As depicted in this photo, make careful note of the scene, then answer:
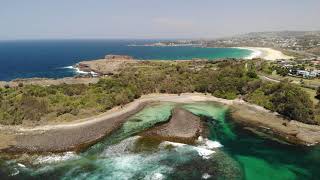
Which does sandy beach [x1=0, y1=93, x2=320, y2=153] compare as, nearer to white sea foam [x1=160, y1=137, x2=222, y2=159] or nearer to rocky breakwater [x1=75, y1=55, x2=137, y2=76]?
white sea foam [x1=160, y1=137, x2=222, y2=159]

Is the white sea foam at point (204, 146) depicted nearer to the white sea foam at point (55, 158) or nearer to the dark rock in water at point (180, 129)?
the dark rock in water at point (180, 129)

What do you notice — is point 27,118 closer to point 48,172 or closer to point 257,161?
point 48,172

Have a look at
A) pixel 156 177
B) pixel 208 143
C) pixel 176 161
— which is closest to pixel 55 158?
pixel 156 177

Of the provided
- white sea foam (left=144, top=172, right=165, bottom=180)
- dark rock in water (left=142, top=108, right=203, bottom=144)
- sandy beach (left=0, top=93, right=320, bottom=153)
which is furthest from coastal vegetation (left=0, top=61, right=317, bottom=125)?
white sea foam (left=144, top=172, right=165, bottom=180)

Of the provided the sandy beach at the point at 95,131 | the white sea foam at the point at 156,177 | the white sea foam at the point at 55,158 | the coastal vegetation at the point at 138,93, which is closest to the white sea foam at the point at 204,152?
the white sea foam at the point at 156,177

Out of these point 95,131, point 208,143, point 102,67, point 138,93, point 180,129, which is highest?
point 102,67

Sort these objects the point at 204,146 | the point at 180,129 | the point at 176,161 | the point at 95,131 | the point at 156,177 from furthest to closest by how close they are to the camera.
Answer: the point at 180,129 → the point at 95,131 → the point at 204,146 → the point at 176,161 → the point at 156,177

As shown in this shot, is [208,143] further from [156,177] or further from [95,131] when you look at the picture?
[95,131]
